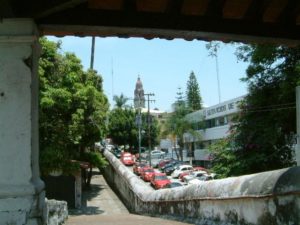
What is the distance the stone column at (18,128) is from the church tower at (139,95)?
182 ft

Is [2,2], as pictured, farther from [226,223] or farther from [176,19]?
[226,223]

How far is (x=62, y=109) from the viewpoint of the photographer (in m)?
24.1

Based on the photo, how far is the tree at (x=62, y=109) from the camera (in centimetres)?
2322

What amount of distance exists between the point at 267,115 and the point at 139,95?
1605 inches

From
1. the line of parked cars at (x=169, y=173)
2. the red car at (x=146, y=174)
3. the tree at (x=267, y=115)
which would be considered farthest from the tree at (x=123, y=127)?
the tree at (x=267, y=115)

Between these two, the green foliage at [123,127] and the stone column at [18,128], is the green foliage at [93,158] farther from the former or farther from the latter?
the green foliage at [123,127]

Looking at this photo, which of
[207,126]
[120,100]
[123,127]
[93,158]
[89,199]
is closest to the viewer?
[93,158]

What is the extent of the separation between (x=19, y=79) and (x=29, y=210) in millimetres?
1217

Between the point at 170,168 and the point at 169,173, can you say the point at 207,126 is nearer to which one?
the point at 170,168

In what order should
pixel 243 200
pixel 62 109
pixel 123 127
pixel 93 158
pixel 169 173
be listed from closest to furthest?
1. pixel 243 200
2. pixel 62 109
3. pixel 93 158
4. pixel 169 173
5. pixel 123 127

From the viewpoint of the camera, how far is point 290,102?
2036cm

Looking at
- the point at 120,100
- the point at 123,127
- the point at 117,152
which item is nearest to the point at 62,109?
the point at 123,127

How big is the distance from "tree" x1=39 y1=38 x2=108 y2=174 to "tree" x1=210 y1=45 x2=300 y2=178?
726 centimetres

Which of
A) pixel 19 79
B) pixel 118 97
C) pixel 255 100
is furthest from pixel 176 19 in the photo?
pixel 118 97
